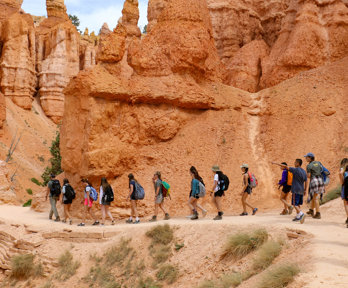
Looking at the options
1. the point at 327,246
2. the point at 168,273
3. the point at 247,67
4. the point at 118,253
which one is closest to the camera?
the point at 327,246

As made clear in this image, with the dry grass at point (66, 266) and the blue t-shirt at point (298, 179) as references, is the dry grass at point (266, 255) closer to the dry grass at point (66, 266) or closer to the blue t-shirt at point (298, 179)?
the blue t-shirt at point (298, 179)

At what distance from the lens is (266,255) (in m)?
7.68

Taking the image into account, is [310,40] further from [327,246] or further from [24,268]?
[327,246]

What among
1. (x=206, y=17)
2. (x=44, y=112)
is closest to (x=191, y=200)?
(x=206, y=17)

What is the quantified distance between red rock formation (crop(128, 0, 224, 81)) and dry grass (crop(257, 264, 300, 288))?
1329 centimetres

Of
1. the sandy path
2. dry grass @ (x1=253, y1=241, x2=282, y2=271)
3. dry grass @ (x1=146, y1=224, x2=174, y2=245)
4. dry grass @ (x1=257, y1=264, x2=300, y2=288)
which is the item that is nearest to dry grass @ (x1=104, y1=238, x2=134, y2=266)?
dry grass @ (x1=146, y1=224, x2=174, y2=245)

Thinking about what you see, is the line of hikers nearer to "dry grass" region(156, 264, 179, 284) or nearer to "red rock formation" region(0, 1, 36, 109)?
"dry grass" region(156, 264, 179, 284)

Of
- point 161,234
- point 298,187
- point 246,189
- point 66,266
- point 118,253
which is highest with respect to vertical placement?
point 298,187

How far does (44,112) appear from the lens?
46531 millimetres

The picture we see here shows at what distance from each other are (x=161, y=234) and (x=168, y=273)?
5.03ft

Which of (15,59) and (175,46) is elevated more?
(15,59)

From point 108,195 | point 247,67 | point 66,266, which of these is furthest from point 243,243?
point 247,67

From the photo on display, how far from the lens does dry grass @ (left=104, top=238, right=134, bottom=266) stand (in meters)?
11.2

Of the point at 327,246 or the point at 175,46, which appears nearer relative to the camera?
the point at 327,246
